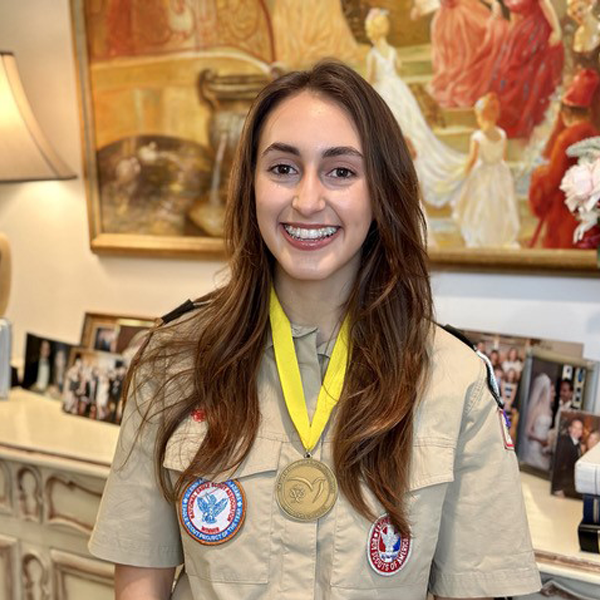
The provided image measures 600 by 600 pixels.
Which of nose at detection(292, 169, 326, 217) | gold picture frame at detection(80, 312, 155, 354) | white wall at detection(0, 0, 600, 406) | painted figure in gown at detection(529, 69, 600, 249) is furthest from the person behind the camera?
white wall at detection(0, 0, 600, 406)

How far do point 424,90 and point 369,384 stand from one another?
831 mm

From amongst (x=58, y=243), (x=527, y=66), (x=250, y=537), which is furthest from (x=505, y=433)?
(x=58, y=243)

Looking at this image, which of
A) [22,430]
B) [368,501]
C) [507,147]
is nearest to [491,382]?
[368,501]

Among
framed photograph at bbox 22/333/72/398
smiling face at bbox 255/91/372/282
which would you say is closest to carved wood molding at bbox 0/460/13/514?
framed photograph at bbox 22/333/72/398

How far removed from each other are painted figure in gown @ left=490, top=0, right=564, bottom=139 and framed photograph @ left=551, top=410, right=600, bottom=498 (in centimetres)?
60

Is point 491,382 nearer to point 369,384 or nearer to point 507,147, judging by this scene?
point 369,384

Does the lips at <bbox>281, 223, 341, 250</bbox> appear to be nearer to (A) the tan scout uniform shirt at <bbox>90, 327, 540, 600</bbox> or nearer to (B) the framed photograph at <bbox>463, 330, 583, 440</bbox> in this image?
(A) the tan scout uniform shirt at <bbox>90, 327, 540, 600</bbox>

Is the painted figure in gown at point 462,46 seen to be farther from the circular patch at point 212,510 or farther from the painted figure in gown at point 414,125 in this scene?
the circular patch at point 212,510

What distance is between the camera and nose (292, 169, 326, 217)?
1.37m

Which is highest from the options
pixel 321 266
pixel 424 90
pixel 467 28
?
pixel 467 28

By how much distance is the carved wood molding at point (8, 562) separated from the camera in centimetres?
216

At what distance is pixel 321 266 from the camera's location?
1.41 m

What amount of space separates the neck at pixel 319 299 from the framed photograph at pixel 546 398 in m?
0.54

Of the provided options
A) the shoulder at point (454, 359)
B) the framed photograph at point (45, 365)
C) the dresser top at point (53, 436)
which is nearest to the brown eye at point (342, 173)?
the shoulder at point (454, 359)
